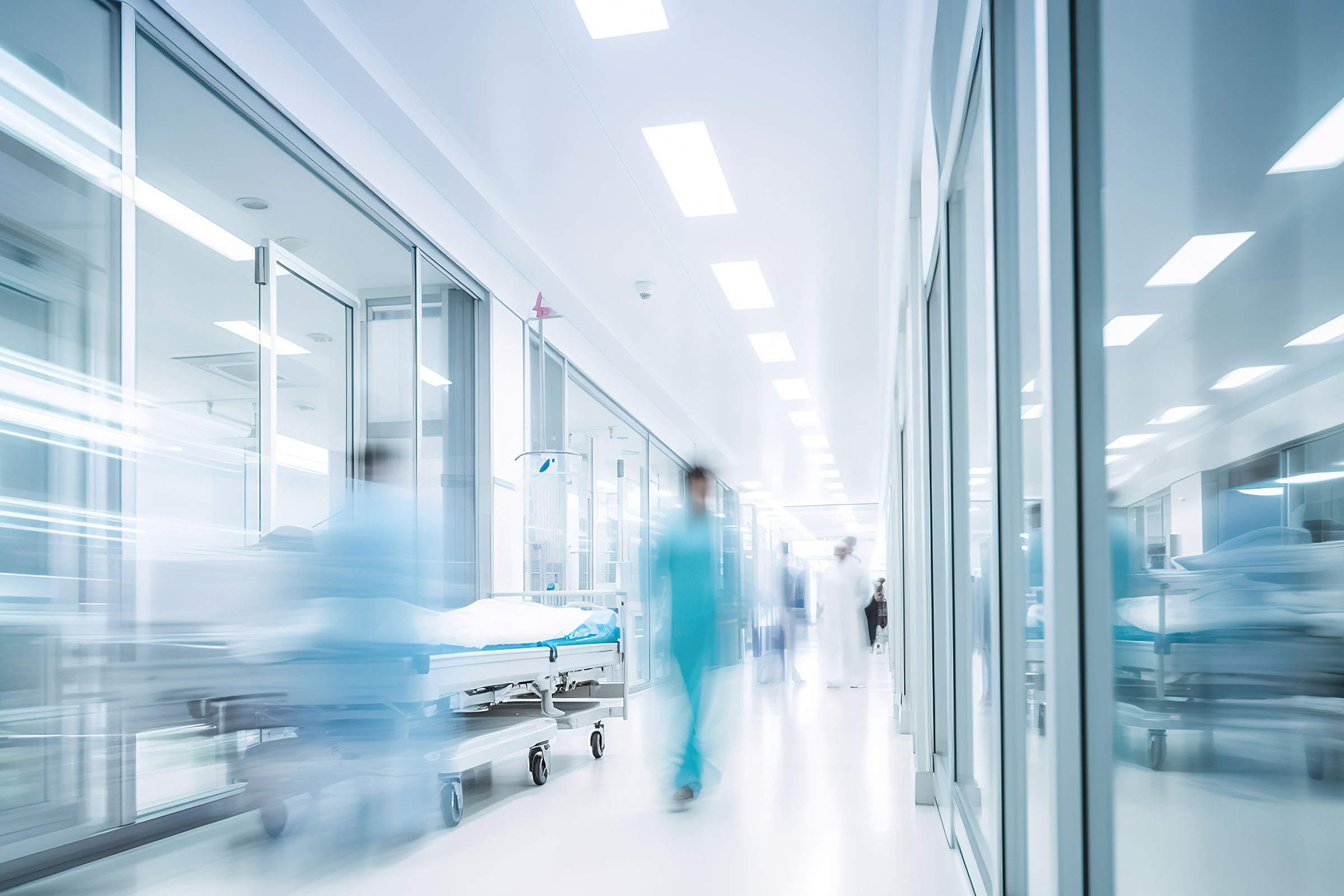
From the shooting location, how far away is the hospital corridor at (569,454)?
Result: 852mm

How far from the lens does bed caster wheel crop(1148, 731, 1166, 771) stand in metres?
1.02

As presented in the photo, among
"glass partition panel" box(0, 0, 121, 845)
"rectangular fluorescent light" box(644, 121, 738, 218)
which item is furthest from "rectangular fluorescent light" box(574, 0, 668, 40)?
Result: "glass partition panel" box(0, 0, 121, 845)

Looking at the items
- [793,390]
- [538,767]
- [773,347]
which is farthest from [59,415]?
[793,390]

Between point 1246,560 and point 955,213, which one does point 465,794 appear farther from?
point 1246,560

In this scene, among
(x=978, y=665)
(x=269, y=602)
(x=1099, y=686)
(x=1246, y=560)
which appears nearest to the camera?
(x=1246, y=560)

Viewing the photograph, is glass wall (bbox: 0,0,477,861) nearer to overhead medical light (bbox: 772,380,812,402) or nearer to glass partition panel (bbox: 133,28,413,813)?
glass partition panel (bbox: 133,28,413,813)

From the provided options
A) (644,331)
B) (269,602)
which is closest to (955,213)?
(269,602)

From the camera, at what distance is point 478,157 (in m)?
5.79

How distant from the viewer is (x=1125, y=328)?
116cm

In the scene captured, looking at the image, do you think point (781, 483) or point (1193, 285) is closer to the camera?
point (1193, 285)

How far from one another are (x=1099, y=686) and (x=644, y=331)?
8404mm

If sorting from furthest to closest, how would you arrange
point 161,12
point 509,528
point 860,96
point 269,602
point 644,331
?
point 644,331 < point 509,528 < point 860,96 < point 161,12 < point 269,602

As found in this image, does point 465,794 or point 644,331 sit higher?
point 644,331

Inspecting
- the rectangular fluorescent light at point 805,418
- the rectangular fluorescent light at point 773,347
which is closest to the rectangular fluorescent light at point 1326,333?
the rectangular fluorescent light at point 773,347
